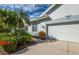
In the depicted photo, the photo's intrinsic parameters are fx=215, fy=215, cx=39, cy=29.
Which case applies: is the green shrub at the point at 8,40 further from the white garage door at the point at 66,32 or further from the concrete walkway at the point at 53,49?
the white garage door at the point at 66,32

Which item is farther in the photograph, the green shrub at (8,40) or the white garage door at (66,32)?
the white garage door at (66,32)

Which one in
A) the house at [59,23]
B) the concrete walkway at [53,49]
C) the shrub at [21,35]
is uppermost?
the house at [59,23]

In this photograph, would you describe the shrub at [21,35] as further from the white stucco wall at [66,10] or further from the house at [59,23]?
the white stucco wall at [66,10]

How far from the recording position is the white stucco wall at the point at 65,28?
28.9 feet

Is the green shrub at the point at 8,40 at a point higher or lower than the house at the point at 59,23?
lower

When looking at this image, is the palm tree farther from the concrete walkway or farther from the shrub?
the concrete walkway

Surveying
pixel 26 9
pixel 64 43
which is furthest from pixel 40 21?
pixel 64 43

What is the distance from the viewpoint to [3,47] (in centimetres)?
873

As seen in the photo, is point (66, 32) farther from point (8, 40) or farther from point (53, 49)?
point (8, 40)

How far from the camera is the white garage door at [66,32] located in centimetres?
884

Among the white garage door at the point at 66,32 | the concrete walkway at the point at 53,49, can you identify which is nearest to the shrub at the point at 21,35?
the concrete walkway at the point at 53,49

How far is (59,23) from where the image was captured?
907cm

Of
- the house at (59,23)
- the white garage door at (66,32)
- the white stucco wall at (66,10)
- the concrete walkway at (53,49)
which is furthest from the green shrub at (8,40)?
the white stucco wall at (66,10)
